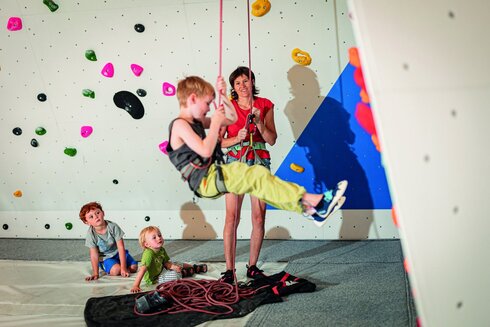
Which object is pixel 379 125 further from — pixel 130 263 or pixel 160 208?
pixel 160 208

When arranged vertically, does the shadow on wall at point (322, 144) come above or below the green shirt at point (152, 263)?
above

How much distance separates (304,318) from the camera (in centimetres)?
378

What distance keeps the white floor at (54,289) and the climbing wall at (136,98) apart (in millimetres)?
806

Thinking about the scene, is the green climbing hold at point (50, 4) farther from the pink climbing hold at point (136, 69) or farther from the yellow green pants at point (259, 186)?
the yellow green pants at point (259, 186)

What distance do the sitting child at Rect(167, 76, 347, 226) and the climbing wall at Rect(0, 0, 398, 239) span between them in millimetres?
1959

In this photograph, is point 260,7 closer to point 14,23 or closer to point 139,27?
point 139,27

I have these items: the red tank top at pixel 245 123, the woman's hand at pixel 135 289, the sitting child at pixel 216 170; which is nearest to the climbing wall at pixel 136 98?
the red tank top at pixel 245 123

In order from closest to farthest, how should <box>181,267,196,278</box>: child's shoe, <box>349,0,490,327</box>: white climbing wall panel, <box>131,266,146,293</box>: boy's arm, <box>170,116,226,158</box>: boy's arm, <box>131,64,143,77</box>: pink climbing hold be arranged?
<box>349,0,490,327</box>: white climbing wall panel → <box>170,116,226,158</box>: boy's arm → <box>131,266,146,293</box>: boy's arm → <box>181,267,196,278</box>: child's shoe → <box>131,64,143,77</box>: pink climbing hold

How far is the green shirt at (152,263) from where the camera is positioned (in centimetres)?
460

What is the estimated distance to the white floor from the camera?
4.05 metres

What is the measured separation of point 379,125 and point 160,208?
3663 mm

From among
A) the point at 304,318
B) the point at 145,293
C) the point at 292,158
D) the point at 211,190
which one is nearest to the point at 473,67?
the point at 211,190

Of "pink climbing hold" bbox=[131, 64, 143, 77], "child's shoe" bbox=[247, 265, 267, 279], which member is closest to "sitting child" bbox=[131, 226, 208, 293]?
"child's shoe" bbox=[247, 265, 267, 279]

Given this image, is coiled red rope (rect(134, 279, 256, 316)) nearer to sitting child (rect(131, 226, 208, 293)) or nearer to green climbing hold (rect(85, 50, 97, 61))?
sitting child (rect(131, 226, 208, 293))
